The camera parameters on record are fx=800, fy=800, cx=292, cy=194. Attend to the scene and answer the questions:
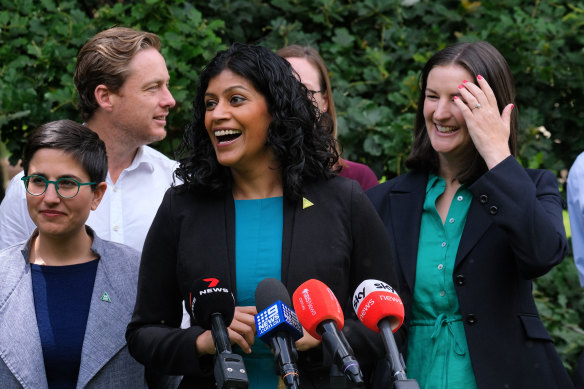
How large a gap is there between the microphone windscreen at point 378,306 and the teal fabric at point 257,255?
59 cm

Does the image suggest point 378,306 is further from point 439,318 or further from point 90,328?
point 90,328

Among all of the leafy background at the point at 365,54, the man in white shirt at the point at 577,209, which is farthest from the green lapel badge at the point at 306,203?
the leafy background at the point at 365,54

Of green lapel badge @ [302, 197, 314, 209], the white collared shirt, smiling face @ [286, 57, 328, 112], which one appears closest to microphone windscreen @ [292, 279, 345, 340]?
green lapel badge @ [302, 197, 314, 209]

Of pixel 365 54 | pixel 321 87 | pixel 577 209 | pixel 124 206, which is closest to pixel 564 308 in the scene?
pixel 577 209

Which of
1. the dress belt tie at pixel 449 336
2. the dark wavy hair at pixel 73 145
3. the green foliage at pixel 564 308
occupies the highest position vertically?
the dark wavy hair at pixel 73 145

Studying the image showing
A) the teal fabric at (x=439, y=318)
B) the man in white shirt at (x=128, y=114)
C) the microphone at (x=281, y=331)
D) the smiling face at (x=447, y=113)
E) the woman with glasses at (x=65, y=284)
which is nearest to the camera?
the microphone at (x=281, y=331)

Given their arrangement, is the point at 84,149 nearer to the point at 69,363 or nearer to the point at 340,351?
the point at 69,363

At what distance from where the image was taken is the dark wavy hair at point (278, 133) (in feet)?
10.2

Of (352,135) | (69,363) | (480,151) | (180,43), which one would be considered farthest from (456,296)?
(180,43)

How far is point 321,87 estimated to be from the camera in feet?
15.9

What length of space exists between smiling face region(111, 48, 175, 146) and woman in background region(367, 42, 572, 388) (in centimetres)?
144

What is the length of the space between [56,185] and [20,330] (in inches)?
24.6

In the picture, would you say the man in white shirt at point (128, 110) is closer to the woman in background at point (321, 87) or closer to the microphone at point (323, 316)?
the woman in background at point (321, 87)

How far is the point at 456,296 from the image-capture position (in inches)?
132
